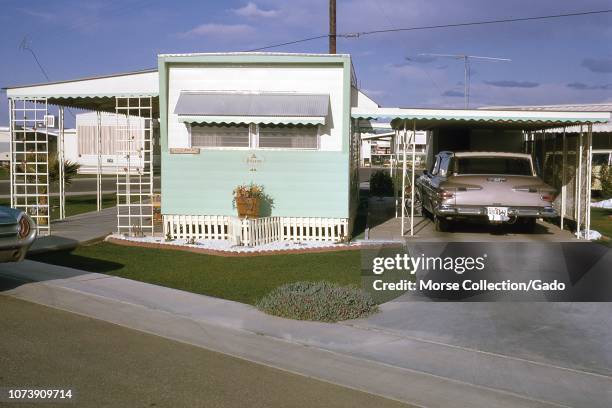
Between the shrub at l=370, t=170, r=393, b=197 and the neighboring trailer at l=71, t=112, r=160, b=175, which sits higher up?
the neighboring trailer at l=71, t=112, r=160, b=175

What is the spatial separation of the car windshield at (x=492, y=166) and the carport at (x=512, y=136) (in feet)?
2.60

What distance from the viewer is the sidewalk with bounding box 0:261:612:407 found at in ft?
18.2

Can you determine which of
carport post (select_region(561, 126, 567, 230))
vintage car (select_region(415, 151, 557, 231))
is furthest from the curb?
carport post (select_region(561, 126, 567, 230))

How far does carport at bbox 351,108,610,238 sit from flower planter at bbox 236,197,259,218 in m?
2.59

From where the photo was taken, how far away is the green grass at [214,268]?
379 inches

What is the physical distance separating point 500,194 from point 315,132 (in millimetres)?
3776

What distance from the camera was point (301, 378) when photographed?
5867 mm

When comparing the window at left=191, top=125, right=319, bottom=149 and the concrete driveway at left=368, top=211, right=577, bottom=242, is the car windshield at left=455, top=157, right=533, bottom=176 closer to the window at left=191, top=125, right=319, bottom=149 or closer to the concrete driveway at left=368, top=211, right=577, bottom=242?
the concrete driveway at left=368, top=211, right=577, bottom=242

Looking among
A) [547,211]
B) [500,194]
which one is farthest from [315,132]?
[547,211]

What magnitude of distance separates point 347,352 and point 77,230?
1010cm

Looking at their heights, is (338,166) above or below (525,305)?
above

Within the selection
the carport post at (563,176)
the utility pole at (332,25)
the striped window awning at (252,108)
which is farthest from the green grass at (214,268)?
the utility pole at (332,25)

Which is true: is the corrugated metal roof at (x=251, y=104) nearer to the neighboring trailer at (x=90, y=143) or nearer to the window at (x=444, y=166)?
the window at (x=444, y=166)

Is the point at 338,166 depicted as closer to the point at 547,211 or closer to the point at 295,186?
the point at 295,186
